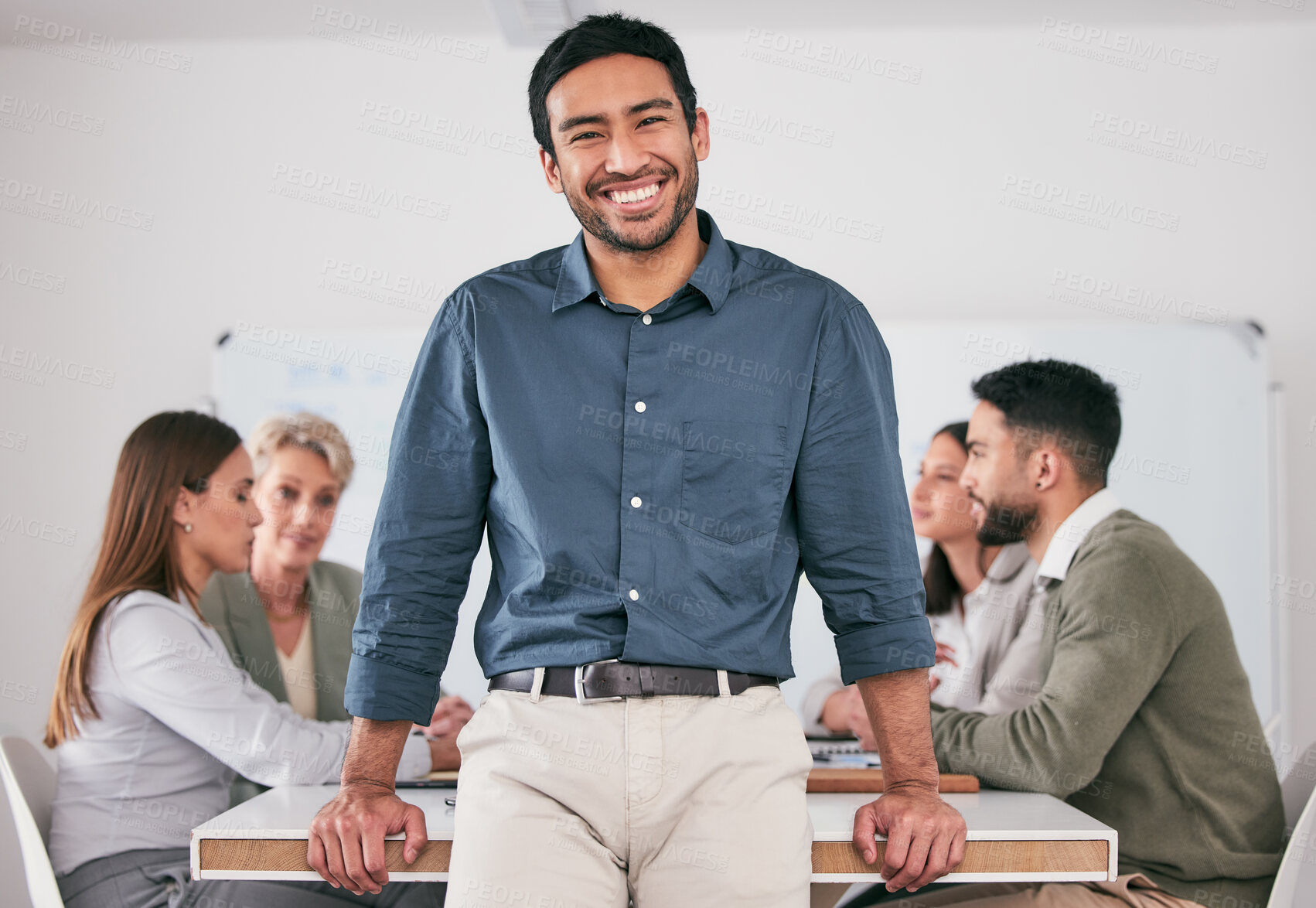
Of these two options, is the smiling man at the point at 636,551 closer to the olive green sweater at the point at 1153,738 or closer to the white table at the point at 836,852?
the white table at the point at 836,852

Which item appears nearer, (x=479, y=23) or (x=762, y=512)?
(x=762, y=512)

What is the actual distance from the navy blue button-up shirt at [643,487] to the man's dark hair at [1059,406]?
1.62 meters

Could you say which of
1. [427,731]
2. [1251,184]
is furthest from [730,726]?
[1251,184]

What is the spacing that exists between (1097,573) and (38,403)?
10.8 feet

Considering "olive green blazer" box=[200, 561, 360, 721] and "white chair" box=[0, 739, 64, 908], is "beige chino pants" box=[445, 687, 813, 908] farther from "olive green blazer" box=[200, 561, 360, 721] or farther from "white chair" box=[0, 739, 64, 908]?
"olive green blazer" box=[200, 561, 360, 721]

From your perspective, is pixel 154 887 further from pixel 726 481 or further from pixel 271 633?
pixel 726 481

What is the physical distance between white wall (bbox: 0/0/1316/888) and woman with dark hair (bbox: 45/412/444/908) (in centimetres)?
142

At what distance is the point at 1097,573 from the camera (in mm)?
2096

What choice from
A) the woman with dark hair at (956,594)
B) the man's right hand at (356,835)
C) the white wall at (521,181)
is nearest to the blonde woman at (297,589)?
the white wall at (521,181)

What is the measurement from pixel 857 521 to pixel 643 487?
0.27 metres

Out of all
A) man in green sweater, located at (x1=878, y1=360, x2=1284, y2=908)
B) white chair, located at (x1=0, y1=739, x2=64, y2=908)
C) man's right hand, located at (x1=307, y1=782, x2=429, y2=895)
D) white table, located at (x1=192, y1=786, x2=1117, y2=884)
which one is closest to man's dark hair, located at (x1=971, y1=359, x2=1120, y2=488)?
man in green sweater, located at (x1=878, y1=360, x2=1284, y2=908)

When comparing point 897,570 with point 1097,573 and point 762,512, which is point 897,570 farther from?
point 1097,573

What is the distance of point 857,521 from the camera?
1341 mm

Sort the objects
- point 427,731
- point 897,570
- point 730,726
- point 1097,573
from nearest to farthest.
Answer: point 730,726 → point 897,570 → point 1097,573 → point 427,731
